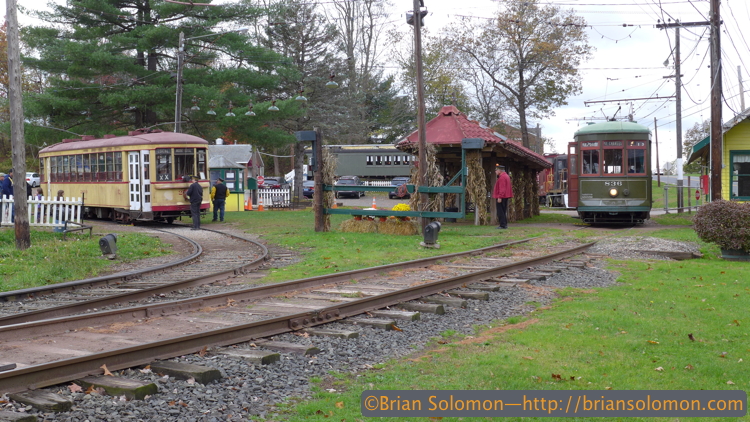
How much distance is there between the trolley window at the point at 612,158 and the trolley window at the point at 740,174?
5902 mm

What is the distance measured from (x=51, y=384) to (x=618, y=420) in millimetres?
3838

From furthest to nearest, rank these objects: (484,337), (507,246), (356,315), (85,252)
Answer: (507,246) → (85,252) → (356,315) → (484,337)

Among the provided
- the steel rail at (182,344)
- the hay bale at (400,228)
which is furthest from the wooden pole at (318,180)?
the steel rail at (182,344)

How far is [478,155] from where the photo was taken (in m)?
21.7

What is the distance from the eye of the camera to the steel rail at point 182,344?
4.96 m

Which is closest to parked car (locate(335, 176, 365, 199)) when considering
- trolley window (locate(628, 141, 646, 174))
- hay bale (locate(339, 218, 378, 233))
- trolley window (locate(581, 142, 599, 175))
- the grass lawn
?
trolley window (locate(581, 142, 599, 175))

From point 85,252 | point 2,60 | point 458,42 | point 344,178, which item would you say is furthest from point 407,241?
point 2,60

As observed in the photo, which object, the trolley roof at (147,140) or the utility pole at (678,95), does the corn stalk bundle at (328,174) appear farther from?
the utility pole at (678,95)

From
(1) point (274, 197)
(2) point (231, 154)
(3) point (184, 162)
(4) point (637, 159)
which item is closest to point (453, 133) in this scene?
(4) point (637, 159)

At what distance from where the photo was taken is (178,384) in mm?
5215

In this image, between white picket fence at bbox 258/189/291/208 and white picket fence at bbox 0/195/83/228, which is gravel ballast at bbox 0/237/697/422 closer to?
white picket fence at bbox 0/195/83/228

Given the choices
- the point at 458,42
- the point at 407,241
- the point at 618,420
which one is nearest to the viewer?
the point at 618,420

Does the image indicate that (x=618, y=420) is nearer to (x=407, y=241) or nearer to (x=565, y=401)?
(x=565, y=401)

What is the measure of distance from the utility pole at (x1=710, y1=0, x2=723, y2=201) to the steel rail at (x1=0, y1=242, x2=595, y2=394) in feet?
48.2
